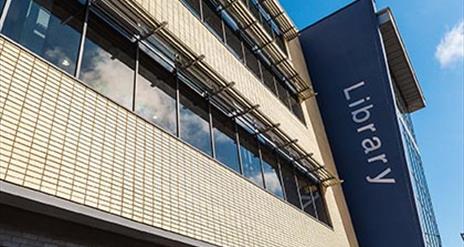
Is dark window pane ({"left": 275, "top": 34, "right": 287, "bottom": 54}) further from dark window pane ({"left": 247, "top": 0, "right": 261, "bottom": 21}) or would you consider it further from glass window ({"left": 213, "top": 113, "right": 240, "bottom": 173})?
glass window ({"left": 213, "top": 113, "right": 240, "bottom": 173})

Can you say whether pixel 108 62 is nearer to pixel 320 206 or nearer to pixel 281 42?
pixel 320 206

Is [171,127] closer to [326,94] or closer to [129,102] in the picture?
[129,102]

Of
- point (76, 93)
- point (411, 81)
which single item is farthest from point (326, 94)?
point (76, 93)

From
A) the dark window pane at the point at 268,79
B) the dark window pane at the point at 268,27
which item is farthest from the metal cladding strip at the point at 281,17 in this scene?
the dark window pane at the point at 268,79

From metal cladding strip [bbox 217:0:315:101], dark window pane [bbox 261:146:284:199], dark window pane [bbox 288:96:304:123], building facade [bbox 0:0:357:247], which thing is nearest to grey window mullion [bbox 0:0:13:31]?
building facade [bbox 0:0:357:247]

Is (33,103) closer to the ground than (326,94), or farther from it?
closer to the ground

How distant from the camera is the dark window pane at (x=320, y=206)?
11.0 m

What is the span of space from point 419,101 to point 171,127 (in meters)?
20.7

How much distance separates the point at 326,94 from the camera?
1460 cm

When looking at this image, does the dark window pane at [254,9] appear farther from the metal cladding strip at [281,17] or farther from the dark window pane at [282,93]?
the dark window pane at [282,93]

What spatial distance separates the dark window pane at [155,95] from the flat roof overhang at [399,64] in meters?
12.0

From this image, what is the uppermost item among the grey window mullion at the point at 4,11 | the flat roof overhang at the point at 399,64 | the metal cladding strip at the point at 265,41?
the flat roof overhang at the point at 399,64

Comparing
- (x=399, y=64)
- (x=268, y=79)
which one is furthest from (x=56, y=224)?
(x=399, y=64)

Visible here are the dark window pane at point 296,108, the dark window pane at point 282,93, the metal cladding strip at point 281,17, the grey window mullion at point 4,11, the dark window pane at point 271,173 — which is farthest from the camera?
the metal cladding strip at point 281,17
